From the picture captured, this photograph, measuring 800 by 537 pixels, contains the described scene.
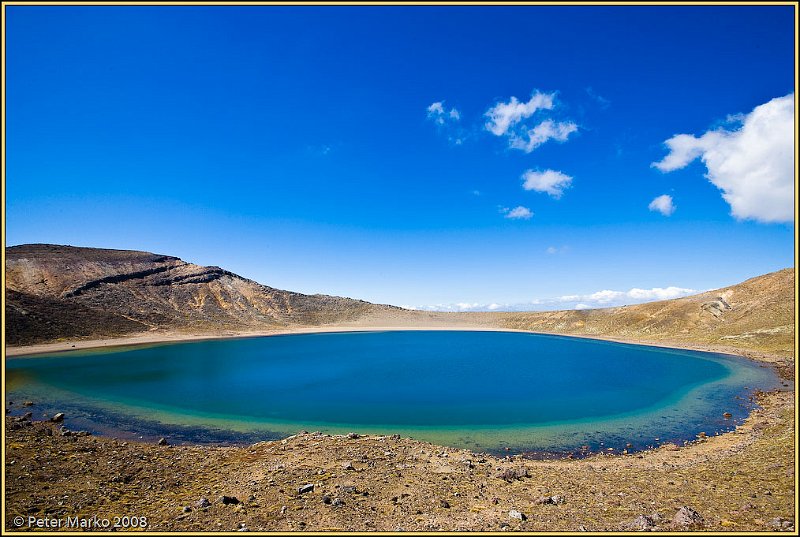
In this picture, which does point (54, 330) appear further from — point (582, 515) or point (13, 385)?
point (582, 515)

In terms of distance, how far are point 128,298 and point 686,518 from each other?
10643 centimetres

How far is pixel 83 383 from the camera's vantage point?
96.0 feet

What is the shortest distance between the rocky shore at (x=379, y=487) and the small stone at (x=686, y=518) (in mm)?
34

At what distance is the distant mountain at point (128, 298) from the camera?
6369cm

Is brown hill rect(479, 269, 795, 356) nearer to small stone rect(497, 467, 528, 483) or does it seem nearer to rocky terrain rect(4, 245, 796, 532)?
rocky terrain rect(4, 245, 796, 532)

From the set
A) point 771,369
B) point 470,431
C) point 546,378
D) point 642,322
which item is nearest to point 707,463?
point 470,431

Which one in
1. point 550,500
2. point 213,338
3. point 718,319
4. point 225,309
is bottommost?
point 213,338

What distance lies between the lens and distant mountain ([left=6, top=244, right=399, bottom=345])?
63.7 meters

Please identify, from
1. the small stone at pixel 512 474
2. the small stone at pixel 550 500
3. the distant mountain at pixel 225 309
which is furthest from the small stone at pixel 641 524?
the distant mountain at pixel 225 309

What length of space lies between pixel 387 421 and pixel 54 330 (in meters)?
66.4

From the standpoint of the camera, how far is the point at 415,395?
2788 cm

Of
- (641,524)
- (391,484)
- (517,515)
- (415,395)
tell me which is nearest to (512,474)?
(517,515)

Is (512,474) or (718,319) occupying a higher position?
(718,319)

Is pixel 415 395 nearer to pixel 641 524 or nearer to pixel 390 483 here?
pixel 390 483
